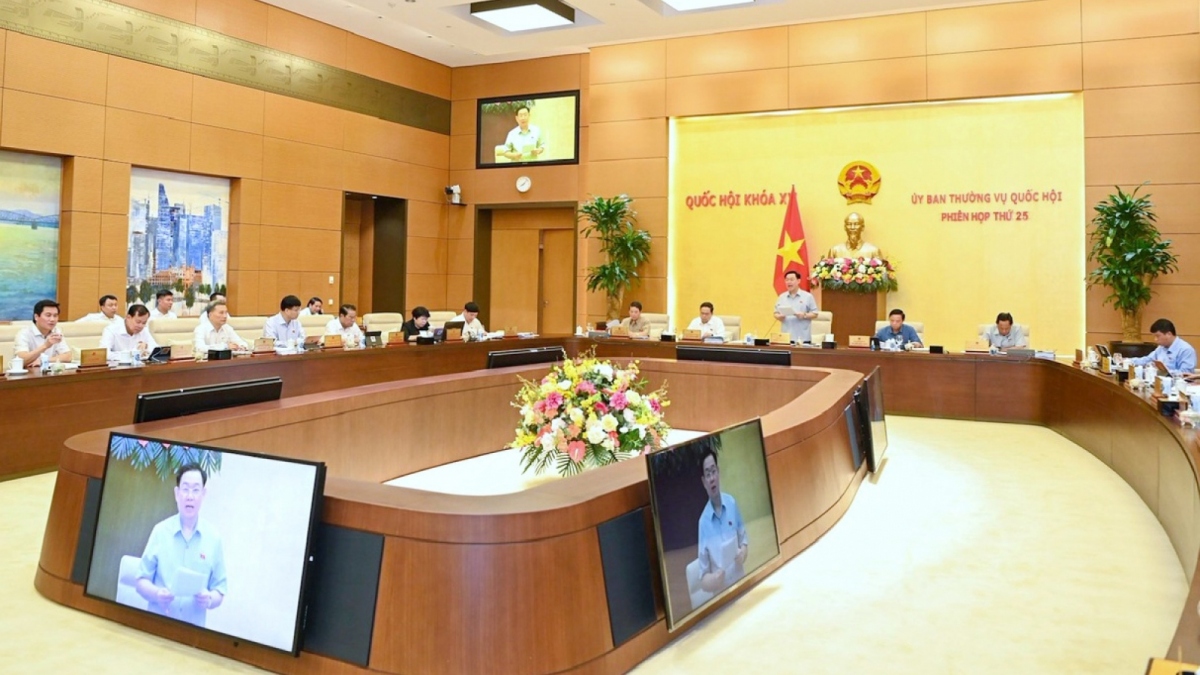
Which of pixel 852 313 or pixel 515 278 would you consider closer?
pixel 852 313

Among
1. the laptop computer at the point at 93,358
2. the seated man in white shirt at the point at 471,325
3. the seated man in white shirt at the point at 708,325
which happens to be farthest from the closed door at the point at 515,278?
the laptop computer at the point at 93,358

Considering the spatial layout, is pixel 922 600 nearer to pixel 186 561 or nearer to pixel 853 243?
pixel 186 561

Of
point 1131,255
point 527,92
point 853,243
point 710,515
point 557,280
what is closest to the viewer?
point 710,515

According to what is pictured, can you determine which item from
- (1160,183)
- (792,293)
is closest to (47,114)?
(792,293)

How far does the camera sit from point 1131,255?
844 cm

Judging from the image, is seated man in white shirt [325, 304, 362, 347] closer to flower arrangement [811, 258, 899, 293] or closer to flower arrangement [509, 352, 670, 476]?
flower arrangement [509, 352, 670, 476]

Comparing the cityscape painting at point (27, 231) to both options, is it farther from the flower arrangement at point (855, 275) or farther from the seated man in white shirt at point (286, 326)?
the flower arrangement at point (855, 275)

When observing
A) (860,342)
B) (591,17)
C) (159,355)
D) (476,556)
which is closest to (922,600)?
(476,556)

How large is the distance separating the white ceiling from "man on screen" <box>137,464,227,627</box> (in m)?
7.23

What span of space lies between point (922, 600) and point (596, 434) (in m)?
1.64

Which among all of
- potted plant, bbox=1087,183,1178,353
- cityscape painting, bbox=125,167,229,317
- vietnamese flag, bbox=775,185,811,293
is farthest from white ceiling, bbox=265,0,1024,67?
potted plant, bbox=1087,183,1178,353

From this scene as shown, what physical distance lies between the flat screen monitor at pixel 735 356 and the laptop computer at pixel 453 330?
2.48m

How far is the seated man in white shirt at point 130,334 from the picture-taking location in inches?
235

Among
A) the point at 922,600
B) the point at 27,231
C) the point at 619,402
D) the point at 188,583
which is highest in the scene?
the point at 27,231
